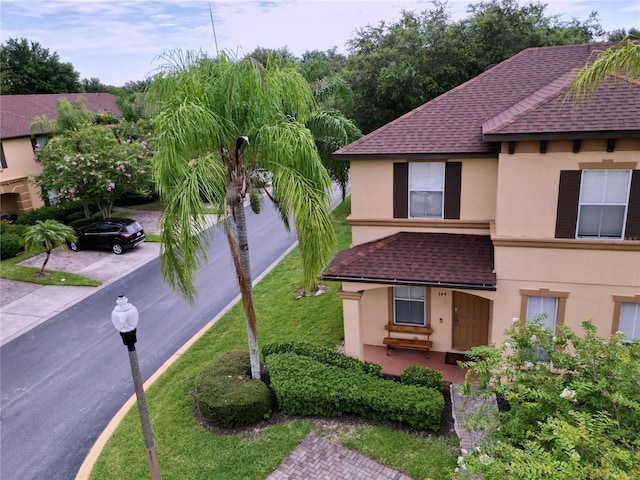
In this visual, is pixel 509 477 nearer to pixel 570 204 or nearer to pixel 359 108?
pixel 570 204

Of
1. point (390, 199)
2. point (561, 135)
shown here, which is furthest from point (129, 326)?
point (561, 135)

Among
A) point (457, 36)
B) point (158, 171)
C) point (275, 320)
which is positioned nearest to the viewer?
point (158, 171)

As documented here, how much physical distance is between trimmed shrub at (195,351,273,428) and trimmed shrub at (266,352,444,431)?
388 mm

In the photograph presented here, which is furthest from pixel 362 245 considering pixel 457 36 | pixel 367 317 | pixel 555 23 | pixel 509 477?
pixel 555 23

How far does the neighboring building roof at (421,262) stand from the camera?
10961 mm

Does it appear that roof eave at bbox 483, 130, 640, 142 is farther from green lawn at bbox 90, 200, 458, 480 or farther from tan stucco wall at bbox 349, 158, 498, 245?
green lawn at bbox 90, 200, 458, 480

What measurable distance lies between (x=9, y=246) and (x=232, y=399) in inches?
771

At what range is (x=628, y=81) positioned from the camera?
10.1 m

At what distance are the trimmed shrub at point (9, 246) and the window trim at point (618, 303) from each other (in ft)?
83.1

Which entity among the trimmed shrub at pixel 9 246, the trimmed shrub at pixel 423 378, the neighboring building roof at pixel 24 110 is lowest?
the trimmed shrub at pixel 423 378

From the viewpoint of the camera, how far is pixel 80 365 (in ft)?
45.7

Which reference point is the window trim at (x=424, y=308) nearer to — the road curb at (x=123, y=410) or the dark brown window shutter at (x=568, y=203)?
the dark brown window shutter at (x=568, y=203)

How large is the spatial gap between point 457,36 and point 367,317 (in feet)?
63.2

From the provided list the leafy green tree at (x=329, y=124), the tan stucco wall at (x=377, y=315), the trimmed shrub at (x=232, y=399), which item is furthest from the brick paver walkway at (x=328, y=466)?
the leafy green tree at (x=329, y=124)
